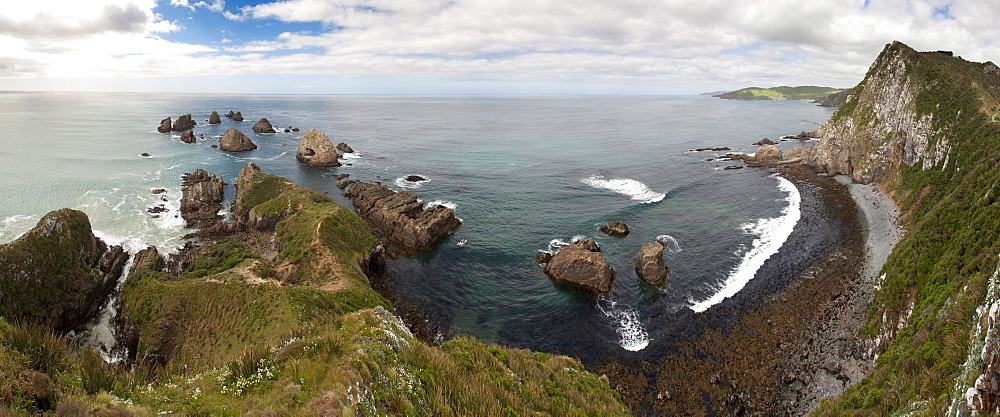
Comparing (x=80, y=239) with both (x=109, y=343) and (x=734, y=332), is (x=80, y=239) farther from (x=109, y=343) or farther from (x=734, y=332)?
(x=734, y=332)

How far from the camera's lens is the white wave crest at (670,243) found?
49.8 meters

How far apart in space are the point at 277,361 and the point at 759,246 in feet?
174

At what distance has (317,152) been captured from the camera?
91.4 m

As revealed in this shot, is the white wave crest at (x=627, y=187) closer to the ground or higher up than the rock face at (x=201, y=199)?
higher up

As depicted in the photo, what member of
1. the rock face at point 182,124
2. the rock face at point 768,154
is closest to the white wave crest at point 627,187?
the rock face at point 768,154

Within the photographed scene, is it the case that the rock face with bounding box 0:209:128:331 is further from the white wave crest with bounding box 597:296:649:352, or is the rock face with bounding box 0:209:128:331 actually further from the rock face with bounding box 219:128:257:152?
the rock face with bounding box 219:128:257:152

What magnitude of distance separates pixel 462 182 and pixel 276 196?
3179 centimetres

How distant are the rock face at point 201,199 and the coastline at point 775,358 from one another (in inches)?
2236

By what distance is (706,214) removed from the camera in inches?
2430

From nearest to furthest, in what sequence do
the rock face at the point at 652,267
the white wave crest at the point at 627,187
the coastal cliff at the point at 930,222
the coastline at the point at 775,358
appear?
the coastal cliff at the point at 930,222, the coastline at the point at 775,358, the rock face at the point at 652,267, the white wave crest at the point at 627,187

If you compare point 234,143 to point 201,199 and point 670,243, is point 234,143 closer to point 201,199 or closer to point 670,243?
point 201,199

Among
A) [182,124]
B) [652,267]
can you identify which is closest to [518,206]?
[652,267]

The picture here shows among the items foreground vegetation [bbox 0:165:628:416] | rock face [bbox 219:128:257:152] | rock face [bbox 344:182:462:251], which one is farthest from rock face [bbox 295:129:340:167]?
foreground vegetation [bbox 0:165:628:416]

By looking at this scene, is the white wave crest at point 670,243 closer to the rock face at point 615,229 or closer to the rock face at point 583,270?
the rock face at point 615,229
